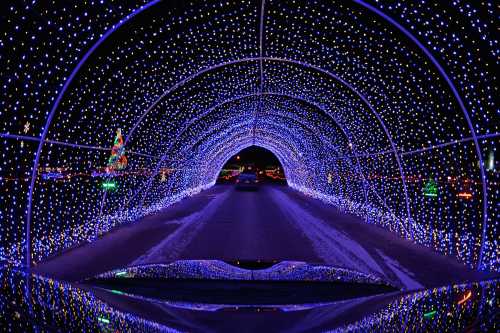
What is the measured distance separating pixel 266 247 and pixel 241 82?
8.60 metres

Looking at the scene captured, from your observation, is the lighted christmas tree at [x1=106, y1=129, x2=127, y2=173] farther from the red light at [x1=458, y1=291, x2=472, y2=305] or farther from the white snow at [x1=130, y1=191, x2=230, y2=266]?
the red light at [x1=458, y1=291, x2=472, y2=305]

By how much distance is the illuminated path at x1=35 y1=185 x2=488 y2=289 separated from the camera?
9.54 m

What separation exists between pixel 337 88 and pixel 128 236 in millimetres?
8214

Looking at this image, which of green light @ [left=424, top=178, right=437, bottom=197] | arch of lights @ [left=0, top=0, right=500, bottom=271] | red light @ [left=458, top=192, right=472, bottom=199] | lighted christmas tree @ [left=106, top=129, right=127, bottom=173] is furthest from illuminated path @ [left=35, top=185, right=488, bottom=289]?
green light @ [left=424, top=178, right=437, bottom=197]

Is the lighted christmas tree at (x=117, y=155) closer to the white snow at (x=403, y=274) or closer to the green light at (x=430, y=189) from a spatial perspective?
the white snow at (x=403, y=274)

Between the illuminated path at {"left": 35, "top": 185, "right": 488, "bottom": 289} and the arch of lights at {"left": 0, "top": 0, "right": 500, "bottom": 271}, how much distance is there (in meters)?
0.68

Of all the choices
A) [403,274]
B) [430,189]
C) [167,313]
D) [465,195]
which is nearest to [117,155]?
[403,274]

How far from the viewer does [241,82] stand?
19.3m

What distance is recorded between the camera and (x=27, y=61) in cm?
1000

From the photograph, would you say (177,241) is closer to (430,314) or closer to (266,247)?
(266,247)

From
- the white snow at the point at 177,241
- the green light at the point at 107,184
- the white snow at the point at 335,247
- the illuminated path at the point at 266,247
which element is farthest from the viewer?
the green light at the point at 107,184

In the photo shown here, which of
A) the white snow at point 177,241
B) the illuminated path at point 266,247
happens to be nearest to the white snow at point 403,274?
the illuminated path at point 266,247

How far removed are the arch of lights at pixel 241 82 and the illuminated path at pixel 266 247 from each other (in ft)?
2.23

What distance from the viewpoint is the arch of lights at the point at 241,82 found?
9.91 metres
